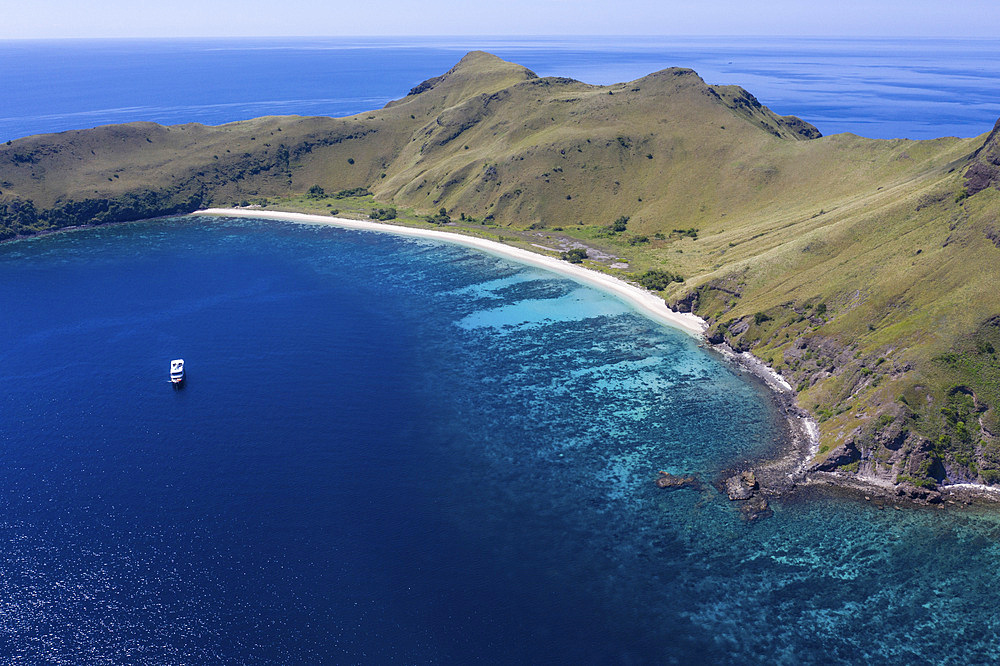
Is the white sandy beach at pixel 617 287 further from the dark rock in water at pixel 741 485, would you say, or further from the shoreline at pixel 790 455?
the dark rock in water at pixel 741 485

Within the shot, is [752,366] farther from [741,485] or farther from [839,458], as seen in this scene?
[741,485]

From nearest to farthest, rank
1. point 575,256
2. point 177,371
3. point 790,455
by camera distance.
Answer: point 790,455 → point 177,371 → point 575,256

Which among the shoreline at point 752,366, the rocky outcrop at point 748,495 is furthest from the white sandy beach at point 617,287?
the rocky outcrop at point 748,495

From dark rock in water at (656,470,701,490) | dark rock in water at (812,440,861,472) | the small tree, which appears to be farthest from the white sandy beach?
dark rock in water at (656,470,701,490)

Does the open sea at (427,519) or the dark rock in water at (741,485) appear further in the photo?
the dark rock in water at (741,485)

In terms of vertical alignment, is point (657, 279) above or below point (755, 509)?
above

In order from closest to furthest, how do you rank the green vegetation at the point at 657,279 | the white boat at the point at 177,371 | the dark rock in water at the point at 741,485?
1. the dark rock in water at the point at 741,485
2. the white boat at the point at 177,371
3. the green vegetation at the point at 657,279

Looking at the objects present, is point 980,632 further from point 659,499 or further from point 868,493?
point 659,499

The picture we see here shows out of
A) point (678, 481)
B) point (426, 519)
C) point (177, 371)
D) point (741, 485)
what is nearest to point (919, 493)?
point (741, 485)
